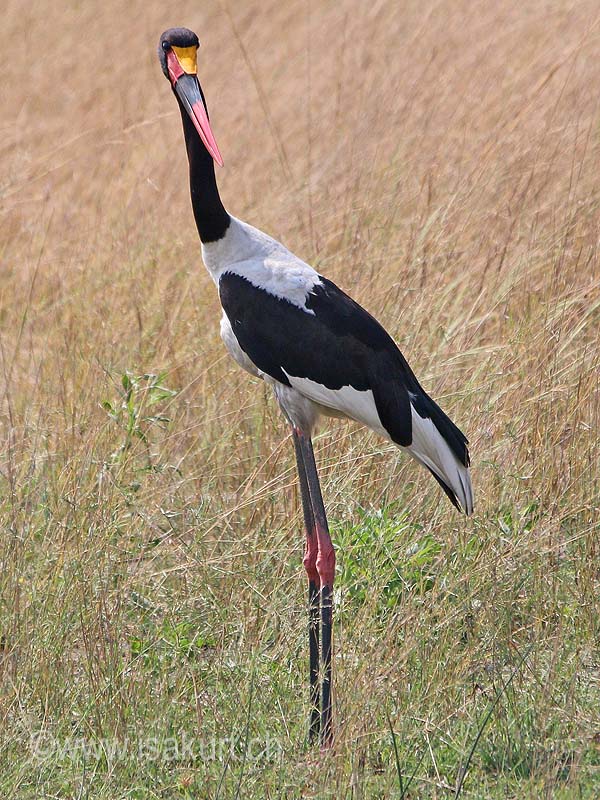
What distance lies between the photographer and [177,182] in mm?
6328

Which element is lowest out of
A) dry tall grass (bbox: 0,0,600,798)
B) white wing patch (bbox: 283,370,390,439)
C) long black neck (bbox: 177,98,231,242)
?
dry tall grass (bbox: 0,0,600,798)

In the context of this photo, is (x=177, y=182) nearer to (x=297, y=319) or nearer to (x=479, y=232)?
(x=479, y=232)

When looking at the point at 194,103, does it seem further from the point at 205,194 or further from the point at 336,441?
the point at 336,441

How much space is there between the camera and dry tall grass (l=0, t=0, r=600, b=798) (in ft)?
9.86

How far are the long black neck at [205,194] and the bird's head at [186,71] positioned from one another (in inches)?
1.9

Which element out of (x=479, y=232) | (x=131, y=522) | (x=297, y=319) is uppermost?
(x=297, y=319)

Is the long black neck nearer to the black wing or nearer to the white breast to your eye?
the white breast

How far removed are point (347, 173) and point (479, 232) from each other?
2.97 ft

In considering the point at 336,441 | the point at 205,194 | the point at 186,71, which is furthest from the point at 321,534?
the point at 186,71

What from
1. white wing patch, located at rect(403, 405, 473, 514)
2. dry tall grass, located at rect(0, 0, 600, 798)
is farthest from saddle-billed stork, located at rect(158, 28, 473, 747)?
dry tall grass, located at rect(0, 0, 600, 798)

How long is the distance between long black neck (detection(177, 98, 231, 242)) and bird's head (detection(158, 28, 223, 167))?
0.16 feet

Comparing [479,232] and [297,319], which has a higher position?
[297,319]

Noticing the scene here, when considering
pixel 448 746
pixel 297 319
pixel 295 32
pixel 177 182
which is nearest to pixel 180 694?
pixel 448 746

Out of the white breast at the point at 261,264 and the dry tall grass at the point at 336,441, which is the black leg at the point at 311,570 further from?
the white breast at the point at 261,264
